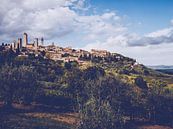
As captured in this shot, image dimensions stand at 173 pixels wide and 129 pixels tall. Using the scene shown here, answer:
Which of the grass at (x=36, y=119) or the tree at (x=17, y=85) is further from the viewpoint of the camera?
the tree at (x=17, y=85)

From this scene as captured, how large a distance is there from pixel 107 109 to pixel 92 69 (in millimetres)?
73055

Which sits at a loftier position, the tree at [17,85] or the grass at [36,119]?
the tree at [17,85]

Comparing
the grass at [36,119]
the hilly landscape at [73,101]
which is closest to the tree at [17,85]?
the hilly landscape at [73,101]

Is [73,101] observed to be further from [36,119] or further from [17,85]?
[17,85]

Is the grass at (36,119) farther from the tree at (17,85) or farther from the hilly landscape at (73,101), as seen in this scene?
the tree at (17,85)

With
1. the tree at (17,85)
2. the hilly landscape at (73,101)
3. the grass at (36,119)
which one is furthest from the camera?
the tree at (17,85)

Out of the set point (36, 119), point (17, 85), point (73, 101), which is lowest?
point (36, 119)

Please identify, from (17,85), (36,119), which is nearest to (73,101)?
(36,119)

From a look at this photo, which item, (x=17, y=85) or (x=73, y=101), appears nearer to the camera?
(x=17, y=85)

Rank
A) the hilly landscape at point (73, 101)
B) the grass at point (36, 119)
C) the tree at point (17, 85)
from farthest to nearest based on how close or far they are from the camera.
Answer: the tree at point (17, 85) < the hilly landscape at point (73, 101) < the grass at point (36, 119)

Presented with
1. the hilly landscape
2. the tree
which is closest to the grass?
the hilly landscape

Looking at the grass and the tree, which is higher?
the tree

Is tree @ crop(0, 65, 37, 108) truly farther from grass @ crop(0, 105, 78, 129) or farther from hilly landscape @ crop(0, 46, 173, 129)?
grass @ crop(0, 105, 78, 129)

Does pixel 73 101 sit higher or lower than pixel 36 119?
higher
